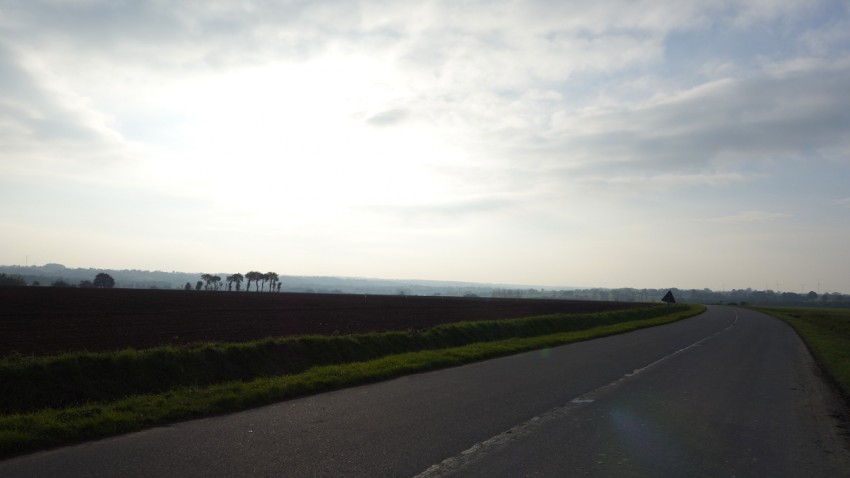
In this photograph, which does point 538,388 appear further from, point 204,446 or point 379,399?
point 204,446

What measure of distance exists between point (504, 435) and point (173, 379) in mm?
7613

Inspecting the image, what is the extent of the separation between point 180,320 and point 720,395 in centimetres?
2757

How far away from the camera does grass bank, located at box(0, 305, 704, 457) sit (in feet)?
26.2

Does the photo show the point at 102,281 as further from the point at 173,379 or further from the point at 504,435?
the point at 504,435

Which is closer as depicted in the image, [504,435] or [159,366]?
[504,435]

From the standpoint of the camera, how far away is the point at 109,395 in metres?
10.9

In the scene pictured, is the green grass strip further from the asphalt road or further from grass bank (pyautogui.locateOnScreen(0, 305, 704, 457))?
the asphalt road

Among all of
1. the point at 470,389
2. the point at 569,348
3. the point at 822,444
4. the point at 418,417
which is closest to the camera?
the point at 822,444

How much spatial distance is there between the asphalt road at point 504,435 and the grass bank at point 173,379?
56cm

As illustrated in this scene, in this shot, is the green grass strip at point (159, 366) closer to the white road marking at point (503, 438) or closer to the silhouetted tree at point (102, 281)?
the white road marking at point (503, 438)

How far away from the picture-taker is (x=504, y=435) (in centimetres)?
779

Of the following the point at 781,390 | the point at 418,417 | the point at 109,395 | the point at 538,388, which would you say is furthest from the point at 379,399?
the point at 781,390

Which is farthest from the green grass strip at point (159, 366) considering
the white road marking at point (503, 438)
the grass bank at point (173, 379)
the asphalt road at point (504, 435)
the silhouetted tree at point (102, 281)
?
the silhouetted tree at point (102, 281)

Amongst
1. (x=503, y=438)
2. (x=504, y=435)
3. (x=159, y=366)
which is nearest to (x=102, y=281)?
(x=159, y=366)
